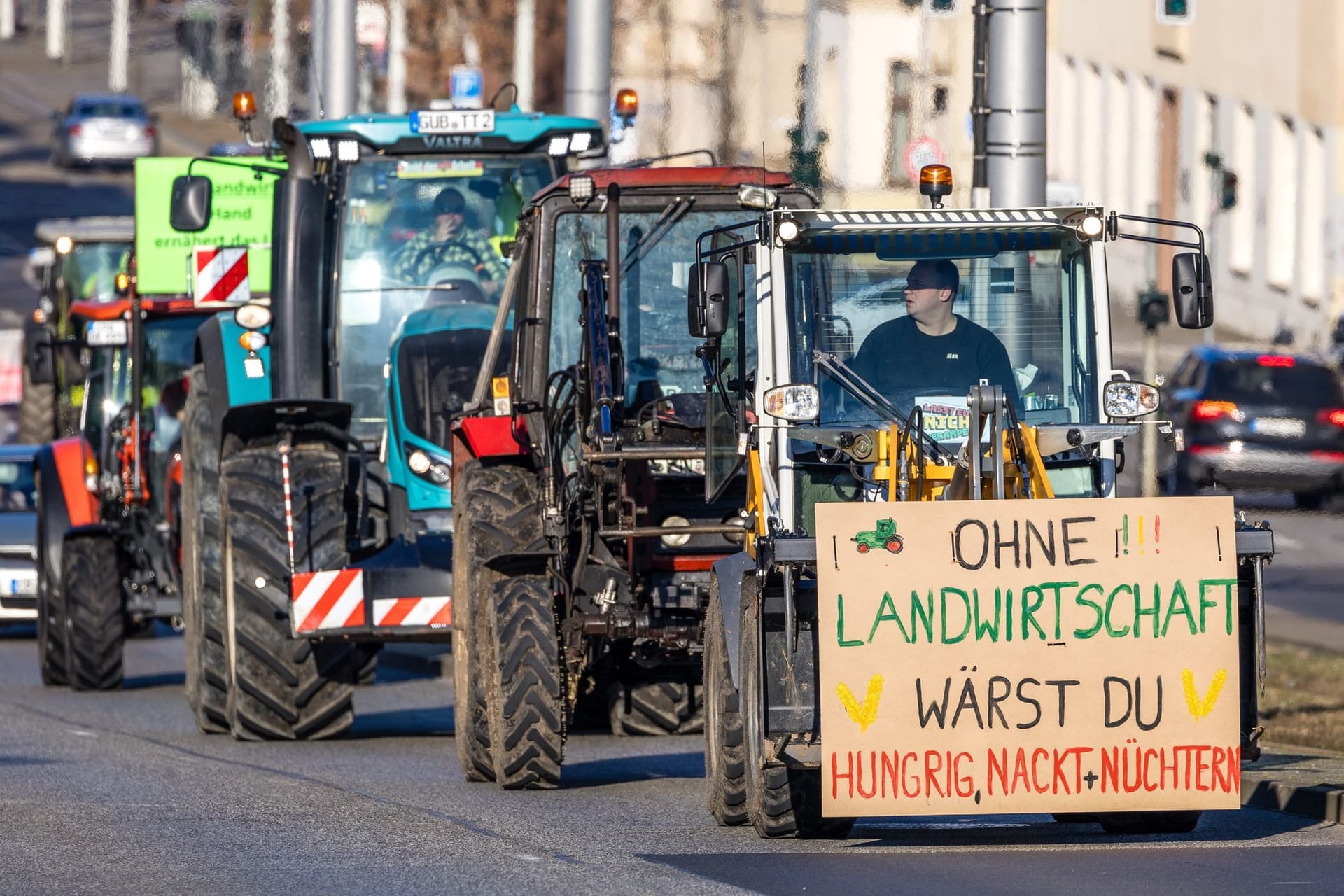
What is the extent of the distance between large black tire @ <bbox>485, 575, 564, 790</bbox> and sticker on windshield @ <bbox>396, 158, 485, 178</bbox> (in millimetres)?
3758

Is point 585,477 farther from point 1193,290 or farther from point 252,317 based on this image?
point 252,317

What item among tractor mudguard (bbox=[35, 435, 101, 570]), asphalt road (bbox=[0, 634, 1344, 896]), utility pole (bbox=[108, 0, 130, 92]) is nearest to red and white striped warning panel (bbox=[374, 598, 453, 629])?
asphalt road (bbox=[0, 634, 1344, 896])

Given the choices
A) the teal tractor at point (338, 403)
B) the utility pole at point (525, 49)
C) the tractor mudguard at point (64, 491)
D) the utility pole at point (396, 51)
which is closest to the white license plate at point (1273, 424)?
the tractor mudguard at point (64, 491)

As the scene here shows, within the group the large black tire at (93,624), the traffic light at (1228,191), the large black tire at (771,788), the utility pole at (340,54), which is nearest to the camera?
the large black tire at (771,788)

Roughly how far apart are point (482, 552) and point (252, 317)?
319cm

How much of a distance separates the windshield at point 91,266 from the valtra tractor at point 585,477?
1643cm

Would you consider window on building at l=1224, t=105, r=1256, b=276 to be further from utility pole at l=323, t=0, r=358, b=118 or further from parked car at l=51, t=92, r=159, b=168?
parked car at l=51, t=92, r=159, b=168

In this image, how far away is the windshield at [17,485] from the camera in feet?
77.8

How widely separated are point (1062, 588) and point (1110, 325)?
5.00 feet

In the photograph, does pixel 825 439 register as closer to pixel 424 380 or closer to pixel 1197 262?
pixel 1197 262

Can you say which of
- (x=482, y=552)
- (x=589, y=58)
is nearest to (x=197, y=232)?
(x=482, y=552)

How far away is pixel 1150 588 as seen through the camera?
968cm

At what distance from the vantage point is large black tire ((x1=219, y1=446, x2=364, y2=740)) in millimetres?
14117

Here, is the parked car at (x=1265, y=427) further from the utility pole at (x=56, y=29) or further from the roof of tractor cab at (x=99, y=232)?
the utility pole at (x=56, y=29)
